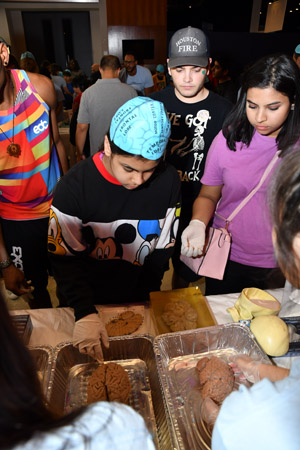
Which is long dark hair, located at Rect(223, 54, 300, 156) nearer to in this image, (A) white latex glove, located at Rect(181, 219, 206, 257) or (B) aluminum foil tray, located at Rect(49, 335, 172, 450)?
(A) white latex glove, located at Rect(181, 219, 206, 257)

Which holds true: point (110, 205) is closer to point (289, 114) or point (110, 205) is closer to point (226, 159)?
point (226, 159)

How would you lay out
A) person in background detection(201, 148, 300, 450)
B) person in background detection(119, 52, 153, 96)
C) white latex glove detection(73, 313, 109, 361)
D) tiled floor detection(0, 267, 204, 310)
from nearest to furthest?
person in background detection(201, 148, 300, 450)
white latex glove detection(73, 313, 109, 361)
tiled floor detection(0, 267, 204, 310)
person in background detection(119, 52, 153, 96)

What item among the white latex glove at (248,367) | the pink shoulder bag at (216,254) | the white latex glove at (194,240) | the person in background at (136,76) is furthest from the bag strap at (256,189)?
the person in background at (136,76)

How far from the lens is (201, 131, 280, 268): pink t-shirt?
1.34 m

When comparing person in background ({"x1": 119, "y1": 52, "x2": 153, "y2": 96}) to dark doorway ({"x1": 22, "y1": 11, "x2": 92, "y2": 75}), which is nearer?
person in background ({"x1": 119, "y1": 52, "x2": 153, "y2": 96})

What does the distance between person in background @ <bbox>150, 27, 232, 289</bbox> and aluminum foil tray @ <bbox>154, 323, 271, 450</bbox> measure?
0.69 meters

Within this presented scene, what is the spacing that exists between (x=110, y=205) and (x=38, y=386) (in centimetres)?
78

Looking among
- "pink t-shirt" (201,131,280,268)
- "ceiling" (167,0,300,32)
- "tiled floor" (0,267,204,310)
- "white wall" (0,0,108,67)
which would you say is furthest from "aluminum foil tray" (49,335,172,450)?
"ceiling" (167,0,300,32)

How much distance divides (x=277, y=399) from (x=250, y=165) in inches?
40.3

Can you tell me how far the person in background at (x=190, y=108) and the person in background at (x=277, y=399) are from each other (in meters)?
1.16

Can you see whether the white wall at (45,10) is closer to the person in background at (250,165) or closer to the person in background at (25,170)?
the person in background at (25,170)

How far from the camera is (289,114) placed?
128 centimetres

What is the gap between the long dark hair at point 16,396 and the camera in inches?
14.4

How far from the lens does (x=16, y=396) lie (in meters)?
0.38
